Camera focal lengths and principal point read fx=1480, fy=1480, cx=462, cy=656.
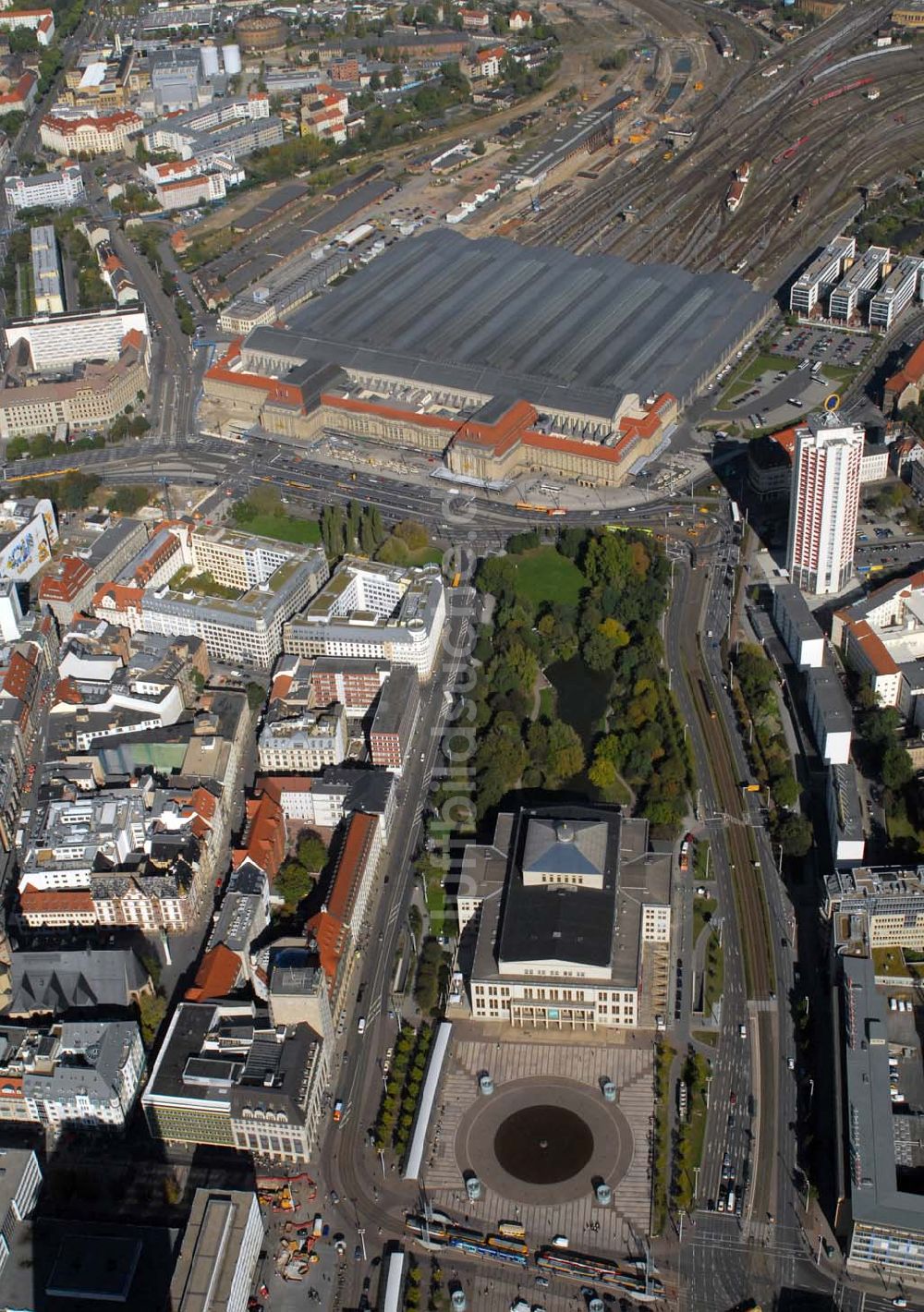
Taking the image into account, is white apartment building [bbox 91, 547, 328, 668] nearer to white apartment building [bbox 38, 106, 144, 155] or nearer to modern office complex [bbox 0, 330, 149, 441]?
modern office complex [bbox 0, 330, 149, 441]

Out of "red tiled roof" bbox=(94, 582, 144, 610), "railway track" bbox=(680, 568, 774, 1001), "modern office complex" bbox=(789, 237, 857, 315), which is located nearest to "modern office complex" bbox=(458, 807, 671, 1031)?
"railway track" bbox=(680, 568, 774, 1001)

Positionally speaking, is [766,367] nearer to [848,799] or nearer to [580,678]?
[580,678]

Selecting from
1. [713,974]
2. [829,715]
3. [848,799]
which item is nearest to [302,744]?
[713,974]

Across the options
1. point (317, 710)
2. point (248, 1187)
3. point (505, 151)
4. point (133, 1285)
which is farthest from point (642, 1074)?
point (505, 151)

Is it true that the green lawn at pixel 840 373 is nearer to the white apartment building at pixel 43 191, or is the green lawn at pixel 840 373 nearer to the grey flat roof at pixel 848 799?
the grey flat roof at pixel 848 799

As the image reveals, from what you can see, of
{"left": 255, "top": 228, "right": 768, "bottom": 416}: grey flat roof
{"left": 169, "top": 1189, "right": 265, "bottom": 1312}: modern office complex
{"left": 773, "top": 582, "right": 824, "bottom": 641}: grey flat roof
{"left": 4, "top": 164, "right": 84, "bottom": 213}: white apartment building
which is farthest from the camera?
{"left": 4, "top": 164, "right": 84, "bottom": 213}: white apartment building

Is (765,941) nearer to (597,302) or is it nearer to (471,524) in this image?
(471,524)
